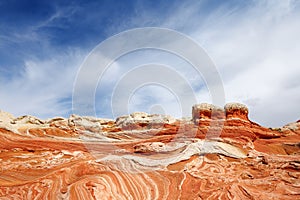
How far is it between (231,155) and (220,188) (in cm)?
454

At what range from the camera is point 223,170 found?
13.2 meters

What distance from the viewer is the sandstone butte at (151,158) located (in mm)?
11188

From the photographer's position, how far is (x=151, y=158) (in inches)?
592

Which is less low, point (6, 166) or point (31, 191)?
point (6, 166)

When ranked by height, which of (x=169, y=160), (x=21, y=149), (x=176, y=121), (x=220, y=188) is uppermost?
(x=176, y=121)

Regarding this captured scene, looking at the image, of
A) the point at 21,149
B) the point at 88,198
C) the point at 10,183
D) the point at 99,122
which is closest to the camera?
the point at 88,198

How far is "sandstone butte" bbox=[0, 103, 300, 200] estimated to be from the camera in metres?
11.2

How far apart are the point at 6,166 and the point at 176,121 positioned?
13315 mm

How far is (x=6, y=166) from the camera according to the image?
15.1 metres

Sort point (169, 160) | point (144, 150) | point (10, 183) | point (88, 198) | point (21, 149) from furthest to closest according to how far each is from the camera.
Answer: point (21, 149) < point (144, 150) < point (169, 160) < point (10, 183) < point (88, 198)

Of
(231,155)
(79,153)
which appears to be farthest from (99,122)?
(231,155)

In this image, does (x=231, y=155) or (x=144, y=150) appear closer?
(x=231, y=155)

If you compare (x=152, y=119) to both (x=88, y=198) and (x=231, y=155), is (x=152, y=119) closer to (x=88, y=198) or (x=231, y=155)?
(x=231, y=155)

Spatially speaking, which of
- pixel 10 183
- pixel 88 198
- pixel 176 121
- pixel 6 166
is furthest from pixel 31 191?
pixel 176 121
